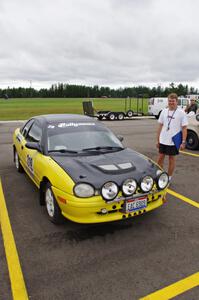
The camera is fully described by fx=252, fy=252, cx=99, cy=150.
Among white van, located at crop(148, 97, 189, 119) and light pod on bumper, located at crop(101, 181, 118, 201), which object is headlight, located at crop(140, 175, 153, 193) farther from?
white van, located at crop(148, 97, 189, 119)

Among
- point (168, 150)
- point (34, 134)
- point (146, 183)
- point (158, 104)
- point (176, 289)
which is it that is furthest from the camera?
point (158, 104)

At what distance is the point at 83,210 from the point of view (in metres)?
2.94

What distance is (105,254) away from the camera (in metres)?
2.82

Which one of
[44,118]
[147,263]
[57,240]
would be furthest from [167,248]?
[44,118]

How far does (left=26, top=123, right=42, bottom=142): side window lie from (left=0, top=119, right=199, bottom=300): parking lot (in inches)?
41.4

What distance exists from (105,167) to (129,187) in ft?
1.38

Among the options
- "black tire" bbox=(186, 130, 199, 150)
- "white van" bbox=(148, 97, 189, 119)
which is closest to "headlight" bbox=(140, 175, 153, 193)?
"black tire" bbox=(186, 130, 199, 150)

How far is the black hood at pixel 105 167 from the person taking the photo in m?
3.07

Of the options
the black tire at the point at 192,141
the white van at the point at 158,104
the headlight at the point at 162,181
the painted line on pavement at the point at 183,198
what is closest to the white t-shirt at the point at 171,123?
the painted line on pavement at the point at 183,198

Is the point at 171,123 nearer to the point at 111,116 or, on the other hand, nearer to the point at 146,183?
the point at 146,183

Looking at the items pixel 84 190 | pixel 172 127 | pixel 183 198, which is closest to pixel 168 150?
pixel 172 127

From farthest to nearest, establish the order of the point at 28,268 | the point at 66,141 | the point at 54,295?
the point at 66,141
the point at 28,268
the point at 54,295

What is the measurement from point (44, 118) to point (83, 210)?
2.29 meters

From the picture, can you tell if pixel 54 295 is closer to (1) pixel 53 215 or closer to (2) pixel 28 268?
(2) pixel 28 268
